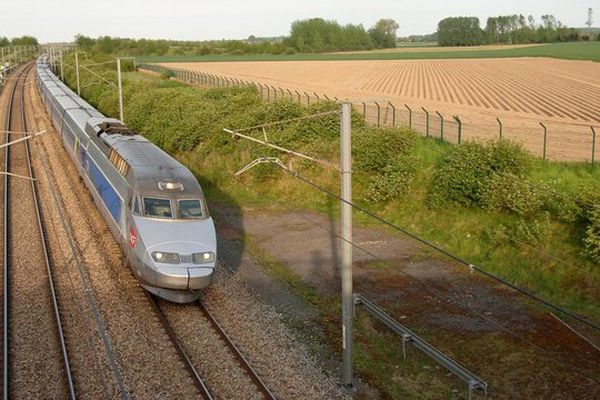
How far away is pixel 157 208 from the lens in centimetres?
1752

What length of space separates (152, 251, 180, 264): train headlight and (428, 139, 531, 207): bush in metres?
11.5

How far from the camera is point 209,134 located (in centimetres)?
3609

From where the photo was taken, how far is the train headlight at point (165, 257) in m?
16.3

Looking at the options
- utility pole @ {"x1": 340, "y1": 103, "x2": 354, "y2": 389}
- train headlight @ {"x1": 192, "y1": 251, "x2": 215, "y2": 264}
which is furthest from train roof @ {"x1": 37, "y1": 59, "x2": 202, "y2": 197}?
utility pole @ {"x1": 340, "y1": 103, "x2": 354, "y2": 389}

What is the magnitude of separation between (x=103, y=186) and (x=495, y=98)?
126 ft

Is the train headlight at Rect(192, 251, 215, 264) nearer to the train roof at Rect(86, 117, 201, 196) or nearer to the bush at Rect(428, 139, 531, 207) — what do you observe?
the train roof at Rect(86, 117, 201, 196)

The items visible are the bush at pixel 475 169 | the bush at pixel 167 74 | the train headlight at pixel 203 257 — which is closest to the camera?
the train headlight at pixel 203 257

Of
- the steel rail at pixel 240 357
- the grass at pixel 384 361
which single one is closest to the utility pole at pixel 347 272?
the grass at pixel 384 361

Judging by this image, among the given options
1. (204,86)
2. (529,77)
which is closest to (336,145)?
(204,86)

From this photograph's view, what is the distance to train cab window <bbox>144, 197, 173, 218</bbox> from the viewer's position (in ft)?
57.2

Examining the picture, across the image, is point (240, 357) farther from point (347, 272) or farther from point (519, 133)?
point (519, 133)

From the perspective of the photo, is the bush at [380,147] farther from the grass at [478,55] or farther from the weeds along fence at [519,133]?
the grass at [478,55]

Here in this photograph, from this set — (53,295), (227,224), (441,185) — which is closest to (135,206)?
(53,295)

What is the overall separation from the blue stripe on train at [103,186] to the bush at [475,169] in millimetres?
11384
